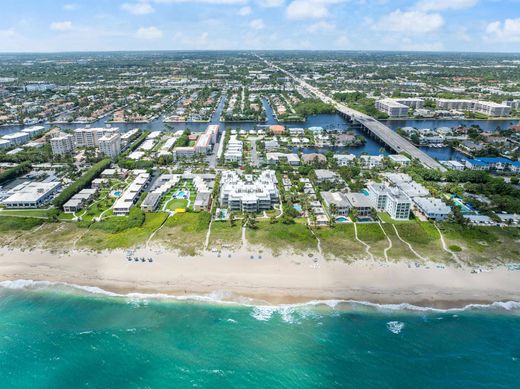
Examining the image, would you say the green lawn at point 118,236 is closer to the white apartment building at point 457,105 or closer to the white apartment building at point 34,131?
the white apartment building at point 34,131

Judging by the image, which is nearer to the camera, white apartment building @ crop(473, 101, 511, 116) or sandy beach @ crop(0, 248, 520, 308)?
sandy beach @ crop(0, 248, 520, 308)

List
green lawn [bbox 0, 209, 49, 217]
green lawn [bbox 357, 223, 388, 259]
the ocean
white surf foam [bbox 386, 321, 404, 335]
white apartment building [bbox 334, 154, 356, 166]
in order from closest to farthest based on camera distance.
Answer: the ocean < white surf foam [bbox 386, 321, 404, 335] < green lawn [bbox 357, 223, 388, 259] < green lawn [bbox 0, 209, 49, 217] < white apartment building [bbox 334, 154, 356, 166]

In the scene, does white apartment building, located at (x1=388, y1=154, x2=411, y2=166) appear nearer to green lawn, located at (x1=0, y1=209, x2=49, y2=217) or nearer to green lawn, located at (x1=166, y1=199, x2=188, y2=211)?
green lawn, located at (x1=166, y1=199, x2=188, y2=211)

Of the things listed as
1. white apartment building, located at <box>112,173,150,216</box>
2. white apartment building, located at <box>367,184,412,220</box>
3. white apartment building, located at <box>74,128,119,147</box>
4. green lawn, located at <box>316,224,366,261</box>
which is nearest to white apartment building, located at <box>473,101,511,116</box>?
white apartment building, located at <box>367,184,412,220</box>

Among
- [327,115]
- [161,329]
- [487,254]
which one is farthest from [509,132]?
[161,329]

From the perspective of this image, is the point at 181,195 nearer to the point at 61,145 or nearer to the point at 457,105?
the point at 61,145

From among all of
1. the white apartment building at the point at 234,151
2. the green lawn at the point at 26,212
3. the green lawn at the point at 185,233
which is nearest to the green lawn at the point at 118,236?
the green lawn at the point at 185,233

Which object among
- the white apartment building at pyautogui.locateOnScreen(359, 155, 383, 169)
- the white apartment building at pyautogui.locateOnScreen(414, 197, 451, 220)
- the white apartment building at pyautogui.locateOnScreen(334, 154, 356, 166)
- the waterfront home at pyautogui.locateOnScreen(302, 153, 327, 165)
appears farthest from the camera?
the white apartment building at pyautogui.locateOnScreen(334, 154, 356, 166)

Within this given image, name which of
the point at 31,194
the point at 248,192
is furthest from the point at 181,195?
the point at 31,194
